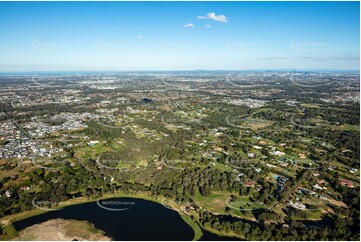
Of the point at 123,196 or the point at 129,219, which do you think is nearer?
the point at 129,219

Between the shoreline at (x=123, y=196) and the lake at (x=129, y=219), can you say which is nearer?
the lake at (x=129, y=219)

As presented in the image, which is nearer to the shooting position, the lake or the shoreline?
the lake

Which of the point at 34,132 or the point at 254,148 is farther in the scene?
the point at 34,132

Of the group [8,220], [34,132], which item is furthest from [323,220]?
[34,132]

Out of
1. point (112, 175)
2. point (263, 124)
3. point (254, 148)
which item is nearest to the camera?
point (112, 175)

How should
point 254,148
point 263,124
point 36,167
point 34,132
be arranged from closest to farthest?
point 36,167
point 254,148
point 34,132
point 263,124

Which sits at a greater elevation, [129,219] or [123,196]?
[123,196]

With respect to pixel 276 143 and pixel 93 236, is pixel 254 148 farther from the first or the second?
pixel 93 236

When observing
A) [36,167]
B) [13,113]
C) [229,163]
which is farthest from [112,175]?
[13,113]
